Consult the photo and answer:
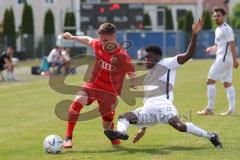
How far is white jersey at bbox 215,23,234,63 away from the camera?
1620 cm

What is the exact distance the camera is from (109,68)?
37.2ft

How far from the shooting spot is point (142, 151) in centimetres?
1091

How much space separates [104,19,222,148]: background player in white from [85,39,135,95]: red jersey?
17.4 inches

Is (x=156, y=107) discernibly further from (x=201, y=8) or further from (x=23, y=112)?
(x=201, y=8)

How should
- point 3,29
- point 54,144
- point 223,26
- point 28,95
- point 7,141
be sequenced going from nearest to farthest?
point 54,144, point 7,141, point 223,26, point 28,95, point 3,29

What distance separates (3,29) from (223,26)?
175ft

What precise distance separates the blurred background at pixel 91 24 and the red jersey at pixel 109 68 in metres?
36.7

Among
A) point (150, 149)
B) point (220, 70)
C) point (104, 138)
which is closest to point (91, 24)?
point (220, 70)

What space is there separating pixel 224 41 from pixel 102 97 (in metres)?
5.62

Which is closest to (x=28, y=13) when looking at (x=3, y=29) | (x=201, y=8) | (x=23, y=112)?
(x=3, y=29)

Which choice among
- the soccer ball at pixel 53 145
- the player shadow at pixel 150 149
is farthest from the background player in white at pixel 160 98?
the soccer ball at pixel 53 145

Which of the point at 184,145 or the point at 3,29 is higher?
the point at 184,145

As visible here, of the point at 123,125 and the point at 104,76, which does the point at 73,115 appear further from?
the point at 123,125

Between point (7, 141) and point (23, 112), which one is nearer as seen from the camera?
point (7, 141)
